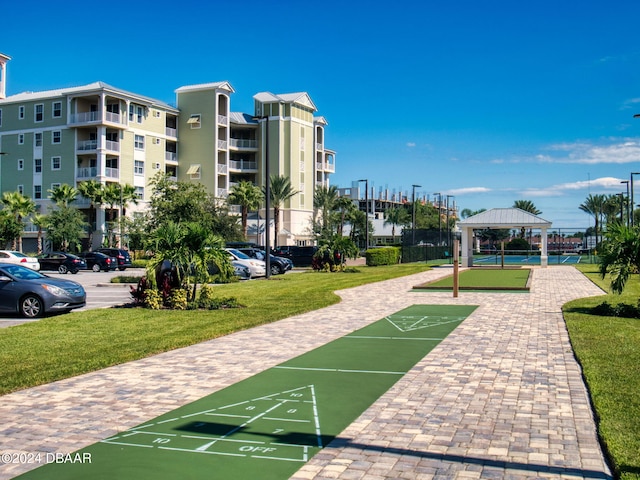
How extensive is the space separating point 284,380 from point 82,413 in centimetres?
289

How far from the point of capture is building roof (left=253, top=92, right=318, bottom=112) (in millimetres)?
72625

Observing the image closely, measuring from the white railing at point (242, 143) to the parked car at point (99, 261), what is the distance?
3167 centimetres

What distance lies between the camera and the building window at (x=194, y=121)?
223 ft

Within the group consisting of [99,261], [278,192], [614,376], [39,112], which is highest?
[39,112]

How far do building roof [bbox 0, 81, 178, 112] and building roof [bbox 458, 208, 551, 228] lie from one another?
3267 centimetres

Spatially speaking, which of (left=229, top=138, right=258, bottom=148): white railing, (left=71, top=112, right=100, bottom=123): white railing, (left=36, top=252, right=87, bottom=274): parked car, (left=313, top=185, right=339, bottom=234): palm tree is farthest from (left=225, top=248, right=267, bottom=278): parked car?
(left=313, top=185, right=339, bottom=234): palm tree

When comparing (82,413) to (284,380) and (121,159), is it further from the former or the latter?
(121,159)

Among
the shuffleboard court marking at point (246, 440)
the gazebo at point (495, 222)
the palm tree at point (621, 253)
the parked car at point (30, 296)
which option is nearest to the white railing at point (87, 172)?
the gazebo at point (495, 222)

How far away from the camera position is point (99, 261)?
141ft

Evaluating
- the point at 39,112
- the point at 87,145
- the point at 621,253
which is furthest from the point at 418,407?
the point at 39,112

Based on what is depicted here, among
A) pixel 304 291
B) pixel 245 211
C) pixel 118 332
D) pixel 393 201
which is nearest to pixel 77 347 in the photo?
pixel 118 332

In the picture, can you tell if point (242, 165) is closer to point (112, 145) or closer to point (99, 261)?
point (112, 145)

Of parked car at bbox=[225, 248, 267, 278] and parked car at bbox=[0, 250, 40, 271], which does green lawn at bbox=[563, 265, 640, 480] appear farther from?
parked car at bbox=[0, 250, 40, 271]

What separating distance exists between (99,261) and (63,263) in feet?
8.02
